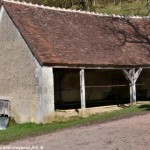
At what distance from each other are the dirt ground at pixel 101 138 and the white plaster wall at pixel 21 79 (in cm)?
320

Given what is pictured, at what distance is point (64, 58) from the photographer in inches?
712

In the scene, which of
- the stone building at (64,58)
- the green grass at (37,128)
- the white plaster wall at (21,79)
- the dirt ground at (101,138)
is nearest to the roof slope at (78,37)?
the stone building at (64,58)

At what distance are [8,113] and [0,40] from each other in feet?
11.4

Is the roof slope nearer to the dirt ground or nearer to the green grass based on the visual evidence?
the green grass

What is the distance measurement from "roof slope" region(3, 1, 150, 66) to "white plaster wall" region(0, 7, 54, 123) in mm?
518

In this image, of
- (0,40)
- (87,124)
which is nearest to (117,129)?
(87,124)

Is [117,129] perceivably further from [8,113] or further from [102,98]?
[102,98]

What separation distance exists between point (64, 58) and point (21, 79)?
219 cm

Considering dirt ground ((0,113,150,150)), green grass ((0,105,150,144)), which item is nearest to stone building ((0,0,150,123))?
green grass ((0,105,150,144))

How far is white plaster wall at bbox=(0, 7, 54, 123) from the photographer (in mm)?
17438

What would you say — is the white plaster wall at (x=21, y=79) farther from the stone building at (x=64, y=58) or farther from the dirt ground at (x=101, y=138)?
the dirt ground at (x=101, y=138)

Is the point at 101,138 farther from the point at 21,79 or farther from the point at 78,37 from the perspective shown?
the point at 78,37

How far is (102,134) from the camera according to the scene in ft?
42.0

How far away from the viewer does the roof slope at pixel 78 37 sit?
18.3 meters
